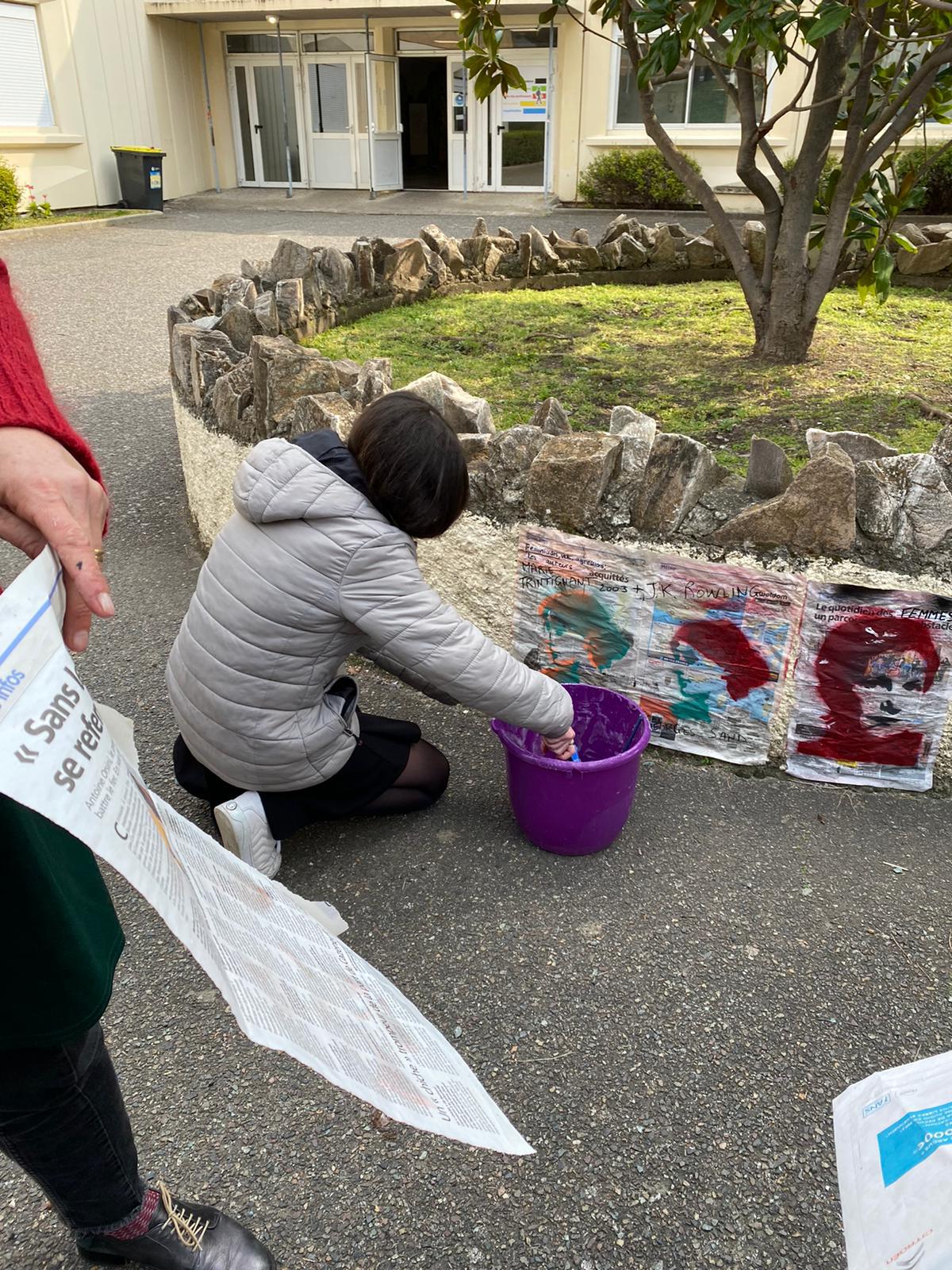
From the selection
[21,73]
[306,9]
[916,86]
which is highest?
[306,9]

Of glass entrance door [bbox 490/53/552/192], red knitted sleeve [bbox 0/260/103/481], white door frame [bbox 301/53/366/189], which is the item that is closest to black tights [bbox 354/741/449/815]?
red knitted sleeve [bbox 0/260/103/481]

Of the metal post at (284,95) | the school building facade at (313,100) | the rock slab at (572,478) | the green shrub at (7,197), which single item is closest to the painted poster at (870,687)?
the rock slab at (572,478)

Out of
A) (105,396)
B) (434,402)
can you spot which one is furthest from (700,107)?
(434,402)

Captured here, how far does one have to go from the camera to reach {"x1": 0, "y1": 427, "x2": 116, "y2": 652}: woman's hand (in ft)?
3.66

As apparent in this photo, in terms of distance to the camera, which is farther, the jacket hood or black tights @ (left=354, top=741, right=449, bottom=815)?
black tights @ (left=354, top=741, right=449, bottom=815)

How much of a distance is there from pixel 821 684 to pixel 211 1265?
2.15m

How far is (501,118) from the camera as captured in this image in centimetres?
1862

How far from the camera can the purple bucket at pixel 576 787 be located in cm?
253

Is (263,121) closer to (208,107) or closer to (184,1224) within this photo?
(208,107)

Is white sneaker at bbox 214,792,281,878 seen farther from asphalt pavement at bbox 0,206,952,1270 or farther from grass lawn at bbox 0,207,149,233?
grass lawn at bbox 0,207,149,233

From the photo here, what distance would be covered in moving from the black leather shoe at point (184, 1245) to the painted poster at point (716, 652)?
1908mm

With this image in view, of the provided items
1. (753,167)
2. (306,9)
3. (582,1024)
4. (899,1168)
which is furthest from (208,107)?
(899,1168)

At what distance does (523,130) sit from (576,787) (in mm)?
19333

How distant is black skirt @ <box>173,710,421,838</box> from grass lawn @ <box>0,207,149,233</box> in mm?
13747
